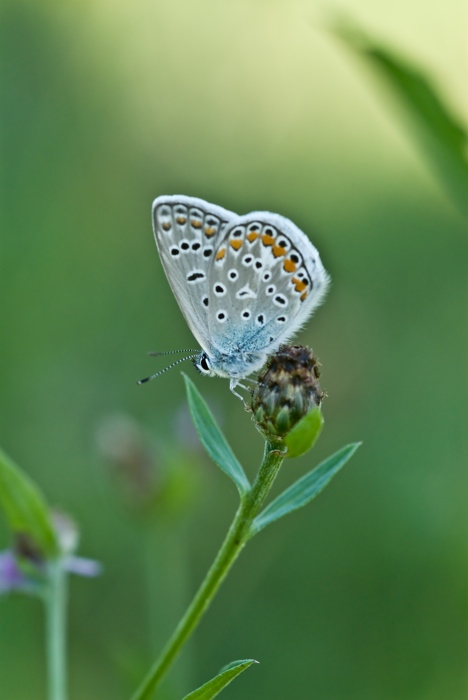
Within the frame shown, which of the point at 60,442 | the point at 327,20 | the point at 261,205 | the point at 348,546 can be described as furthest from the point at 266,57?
the point at 327,20

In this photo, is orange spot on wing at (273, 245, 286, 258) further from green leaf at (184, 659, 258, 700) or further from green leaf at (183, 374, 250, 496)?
green leaf at (184, 659, 258, 700)

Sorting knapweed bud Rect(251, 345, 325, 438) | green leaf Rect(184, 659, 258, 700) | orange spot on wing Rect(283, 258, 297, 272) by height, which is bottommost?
green leaf Rect(184, 659, 258, 700)

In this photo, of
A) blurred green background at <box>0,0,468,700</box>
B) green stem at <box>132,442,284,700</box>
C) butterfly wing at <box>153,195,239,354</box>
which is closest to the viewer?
green stem at <box>132,442,284,700</box>

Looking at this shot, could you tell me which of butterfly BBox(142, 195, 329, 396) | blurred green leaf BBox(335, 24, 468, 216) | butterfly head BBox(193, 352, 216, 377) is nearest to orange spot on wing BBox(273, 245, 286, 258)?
butterfly BBox(142, 195, 329, 396)

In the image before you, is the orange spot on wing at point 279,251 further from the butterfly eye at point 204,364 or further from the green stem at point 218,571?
the green stem at point 218,571

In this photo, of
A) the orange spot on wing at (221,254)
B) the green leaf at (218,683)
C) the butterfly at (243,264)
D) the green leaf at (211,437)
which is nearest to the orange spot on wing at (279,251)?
the butterfly at (243,264)

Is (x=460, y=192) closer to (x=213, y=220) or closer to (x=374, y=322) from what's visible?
(x=213, y=220)

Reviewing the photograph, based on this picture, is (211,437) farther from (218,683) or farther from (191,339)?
(191,339)
